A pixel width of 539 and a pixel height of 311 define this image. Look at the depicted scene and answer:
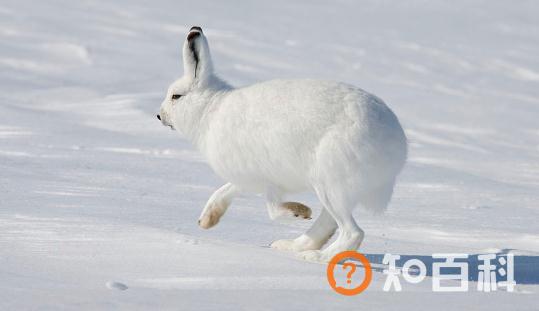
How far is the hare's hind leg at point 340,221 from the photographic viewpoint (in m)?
3.86

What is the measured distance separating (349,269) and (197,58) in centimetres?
140

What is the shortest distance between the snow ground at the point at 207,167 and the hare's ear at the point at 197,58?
661 mm

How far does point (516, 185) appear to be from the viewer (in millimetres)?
6793

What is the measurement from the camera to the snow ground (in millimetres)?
3246

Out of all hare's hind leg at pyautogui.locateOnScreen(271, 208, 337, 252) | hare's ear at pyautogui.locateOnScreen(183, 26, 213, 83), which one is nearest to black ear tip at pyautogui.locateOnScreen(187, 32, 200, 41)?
hare's ear at pyautogui.locateOnScreen(183, 26, 213, 83)

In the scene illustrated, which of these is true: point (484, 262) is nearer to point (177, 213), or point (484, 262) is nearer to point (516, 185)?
point (177, 213)

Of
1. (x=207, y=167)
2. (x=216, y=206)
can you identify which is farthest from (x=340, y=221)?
(x=207, y=167)

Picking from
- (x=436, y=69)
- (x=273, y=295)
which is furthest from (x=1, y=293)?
(x=436, y=69)

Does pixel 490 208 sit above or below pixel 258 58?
below

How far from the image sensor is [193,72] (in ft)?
14.9

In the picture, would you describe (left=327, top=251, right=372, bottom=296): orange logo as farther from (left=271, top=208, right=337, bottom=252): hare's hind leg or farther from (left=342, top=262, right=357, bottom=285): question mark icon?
(left=271, top=208, right=337, bottom=252): hare's hind leg

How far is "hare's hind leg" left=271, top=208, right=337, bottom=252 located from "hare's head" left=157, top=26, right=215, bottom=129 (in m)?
0.79

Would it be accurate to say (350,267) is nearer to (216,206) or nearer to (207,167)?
(216,206)

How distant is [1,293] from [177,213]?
1874 millimetres
